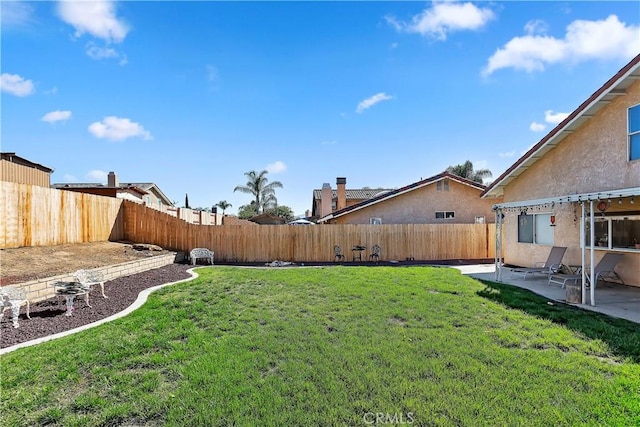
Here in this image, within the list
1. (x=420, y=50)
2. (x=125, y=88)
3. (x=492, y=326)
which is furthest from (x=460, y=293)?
(x=125, y=88)

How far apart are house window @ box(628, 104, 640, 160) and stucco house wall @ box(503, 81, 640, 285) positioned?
0.12m

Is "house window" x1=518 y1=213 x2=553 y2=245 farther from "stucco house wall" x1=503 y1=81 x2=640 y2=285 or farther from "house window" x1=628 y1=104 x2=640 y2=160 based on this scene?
"house window" x1=628 y1=104 x2=640 y2=160

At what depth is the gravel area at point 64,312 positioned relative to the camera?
577 cm

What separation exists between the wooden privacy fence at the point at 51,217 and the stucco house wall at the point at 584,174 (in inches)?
678

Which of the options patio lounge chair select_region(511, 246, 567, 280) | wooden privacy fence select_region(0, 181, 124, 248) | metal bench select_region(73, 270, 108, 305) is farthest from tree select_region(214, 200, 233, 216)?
patio lounge chair select_region(511, 246, 567, 280)

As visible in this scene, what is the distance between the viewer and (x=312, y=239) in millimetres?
17281

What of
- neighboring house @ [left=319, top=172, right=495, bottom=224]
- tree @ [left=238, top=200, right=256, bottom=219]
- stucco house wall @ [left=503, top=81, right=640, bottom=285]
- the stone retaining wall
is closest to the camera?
the stone retaining wall

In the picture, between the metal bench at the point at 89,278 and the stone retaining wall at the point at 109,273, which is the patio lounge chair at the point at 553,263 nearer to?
the metal bench at the point at 89,278

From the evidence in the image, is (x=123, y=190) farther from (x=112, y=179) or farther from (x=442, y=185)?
(x=442, y=185)

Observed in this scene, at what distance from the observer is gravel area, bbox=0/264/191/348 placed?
5773mm

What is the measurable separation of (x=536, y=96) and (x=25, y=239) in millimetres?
18708

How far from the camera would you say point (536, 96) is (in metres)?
13.5

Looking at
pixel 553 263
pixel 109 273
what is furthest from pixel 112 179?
pixel 553 263

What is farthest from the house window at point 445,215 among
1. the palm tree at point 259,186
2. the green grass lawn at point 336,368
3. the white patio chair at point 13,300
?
the palm tree at point 259,186
